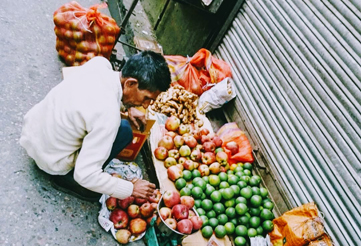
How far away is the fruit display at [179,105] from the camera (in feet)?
15.1

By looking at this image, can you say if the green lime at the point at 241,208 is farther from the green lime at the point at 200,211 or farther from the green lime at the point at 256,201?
the green lime at the point at 200,211

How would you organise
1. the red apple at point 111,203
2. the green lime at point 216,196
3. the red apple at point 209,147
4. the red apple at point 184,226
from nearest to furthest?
the red apple at point 184,226 → the red apple at point 111,203 → the green lime at point 216,196 → the red apple at point 209,147

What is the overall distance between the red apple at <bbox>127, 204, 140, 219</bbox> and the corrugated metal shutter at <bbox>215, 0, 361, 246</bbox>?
6.43 ft

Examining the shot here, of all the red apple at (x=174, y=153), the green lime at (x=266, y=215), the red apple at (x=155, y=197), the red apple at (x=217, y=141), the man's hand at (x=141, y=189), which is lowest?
the red apple at (x=155, y=197)

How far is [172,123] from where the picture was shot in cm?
437

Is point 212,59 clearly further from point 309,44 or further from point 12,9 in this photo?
point 12,9

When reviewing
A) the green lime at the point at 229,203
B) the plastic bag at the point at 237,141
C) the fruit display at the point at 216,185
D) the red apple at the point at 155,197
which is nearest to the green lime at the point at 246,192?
the fruit display at the point at 216,185

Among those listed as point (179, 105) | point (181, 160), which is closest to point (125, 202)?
point (181, 160)

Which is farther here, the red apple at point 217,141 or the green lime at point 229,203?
the red apple at point 217,141

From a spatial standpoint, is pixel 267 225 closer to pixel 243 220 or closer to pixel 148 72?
pixel 243 220

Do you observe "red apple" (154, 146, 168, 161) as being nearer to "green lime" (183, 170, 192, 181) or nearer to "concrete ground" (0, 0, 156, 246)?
"green lime" (183, 170, 192, 181)

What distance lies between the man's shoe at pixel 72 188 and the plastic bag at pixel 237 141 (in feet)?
6.87

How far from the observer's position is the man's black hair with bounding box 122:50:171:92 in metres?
2.42

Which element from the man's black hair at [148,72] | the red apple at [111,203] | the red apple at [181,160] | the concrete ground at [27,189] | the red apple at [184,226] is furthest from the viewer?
the red apple at [181,160]
